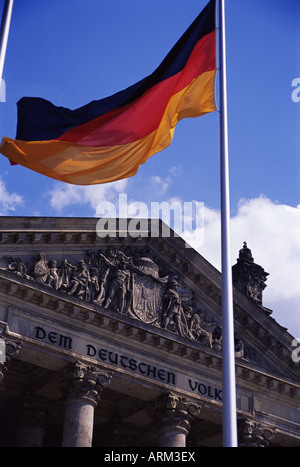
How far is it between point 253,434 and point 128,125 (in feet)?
52.1

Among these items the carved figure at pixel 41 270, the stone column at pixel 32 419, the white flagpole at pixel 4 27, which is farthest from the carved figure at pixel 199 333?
the white flagpole at pixel 4 27

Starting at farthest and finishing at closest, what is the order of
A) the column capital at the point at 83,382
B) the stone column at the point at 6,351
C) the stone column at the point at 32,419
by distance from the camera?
the stone column at the point at 32,419 → the column capital at the point at 83,382 → the stone column at the point at 6,351

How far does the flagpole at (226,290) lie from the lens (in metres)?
18.0

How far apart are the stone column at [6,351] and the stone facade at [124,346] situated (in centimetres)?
4

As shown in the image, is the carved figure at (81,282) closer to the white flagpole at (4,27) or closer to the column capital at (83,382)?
the column capital at (83,382)

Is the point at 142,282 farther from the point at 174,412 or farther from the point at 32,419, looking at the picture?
the point at 32,419

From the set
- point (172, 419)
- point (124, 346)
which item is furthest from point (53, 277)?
point (172, 419)

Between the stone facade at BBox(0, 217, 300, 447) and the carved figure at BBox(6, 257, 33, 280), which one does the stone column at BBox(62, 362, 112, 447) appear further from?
the carved figure at BBox(6, 257, 33, 280)

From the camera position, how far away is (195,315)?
3434 cm

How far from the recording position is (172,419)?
31203mm

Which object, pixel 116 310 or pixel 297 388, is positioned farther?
pixel 297 388

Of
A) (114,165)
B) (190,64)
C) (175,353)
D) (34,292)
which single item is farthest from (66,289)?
(190,64)
